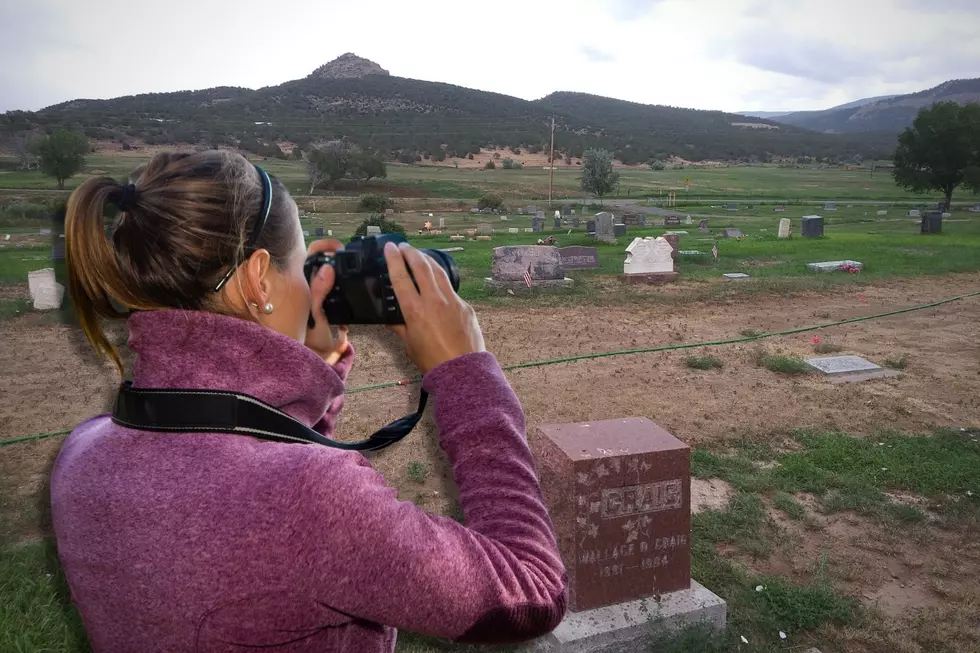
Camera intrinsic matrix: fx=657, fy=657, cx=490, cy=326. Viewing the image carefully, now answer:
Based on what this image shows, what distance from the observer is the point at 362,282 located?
1.09m

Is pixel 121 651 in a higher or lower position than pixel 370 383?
higher

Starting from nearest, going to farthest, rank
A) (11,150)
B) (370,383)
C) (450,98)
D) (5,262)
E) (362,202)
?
(370,383) → (5,262) → (11,150) → (362,202) → (450,98)

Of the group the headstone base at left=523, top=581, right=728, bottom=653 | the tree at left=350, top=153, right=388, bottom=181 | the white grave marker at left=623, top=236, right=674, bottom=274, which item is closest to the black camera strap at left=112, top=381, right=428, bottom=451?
the headstone base at left=523, top=581, right=728, bottom=653

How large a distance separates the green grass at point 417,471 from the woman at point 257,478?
411 centimetres

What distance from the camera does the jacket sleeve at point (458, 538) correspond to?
0.77m

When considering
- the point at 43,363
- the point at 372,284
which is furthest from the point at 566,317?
the point at 372,284

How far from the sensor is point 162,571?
784 millimetres

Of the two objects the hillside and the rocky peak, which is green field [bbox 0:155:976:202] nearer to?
the hillside

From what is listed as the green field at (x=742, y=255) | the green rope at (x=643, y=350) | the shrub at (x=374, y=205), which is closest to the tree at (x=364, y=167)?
the shrub at (x=374, y=205)

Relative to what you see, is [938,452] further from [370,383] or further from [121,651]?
[121,651]

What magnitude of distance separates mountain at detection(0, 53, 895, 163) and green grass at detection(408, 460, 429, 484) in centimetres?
2782

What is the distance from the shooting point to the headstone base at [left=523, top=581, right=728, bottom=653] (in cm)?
320

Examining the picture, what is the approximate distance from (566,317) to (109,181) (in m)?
9.34

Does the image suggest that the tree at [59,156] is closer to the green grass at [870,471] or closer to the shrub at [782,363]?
the shrub at [782,363]
